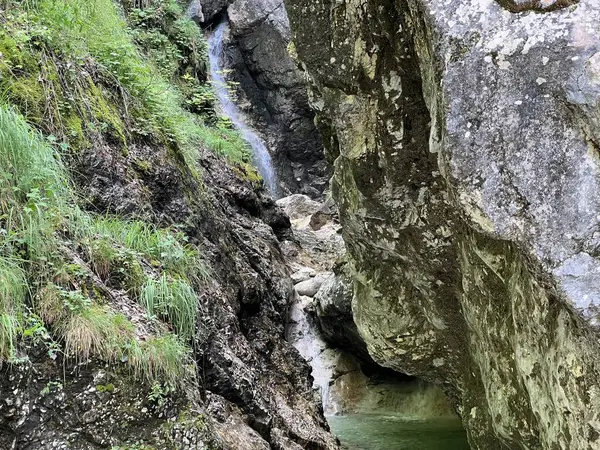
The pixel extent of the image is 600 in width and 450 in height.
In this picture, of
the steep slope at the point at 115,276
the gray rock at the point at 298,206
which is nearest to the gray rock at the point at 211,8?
the gray rock at the point at 298,206

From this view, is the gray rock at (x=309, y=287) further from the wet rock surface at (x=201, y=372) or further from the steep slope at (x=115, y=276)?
the steep slope at (x=115, y=276)

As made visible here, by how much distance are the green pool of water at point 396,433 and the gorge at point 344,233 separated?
0.18 metres

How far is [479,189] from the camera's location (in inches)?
98.3

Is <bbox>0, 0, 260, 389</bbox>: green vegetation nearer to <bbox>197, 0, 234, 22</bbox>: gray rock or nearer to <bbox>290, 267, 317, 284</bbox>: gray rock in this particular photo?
<bbox>290, 267, 317, 284</bbox>: gray rock

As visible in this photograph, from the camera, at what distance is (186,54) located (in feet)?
36.5

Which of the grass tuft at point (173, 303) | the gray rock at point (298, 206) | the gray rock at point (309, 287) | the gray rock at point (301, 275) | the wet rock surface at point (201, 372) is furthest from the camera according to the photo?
the gray rock at point (298, 206)

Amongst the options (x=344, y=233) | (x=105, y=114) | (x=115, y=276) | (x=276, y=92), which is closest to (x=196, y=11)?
(x=276, y=92)

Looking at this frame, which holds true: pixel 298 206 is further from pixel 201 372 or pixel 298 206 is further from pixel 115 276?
pixel 115 276

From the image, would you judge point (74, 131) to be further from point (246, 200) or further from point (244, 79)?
point (244, 79)

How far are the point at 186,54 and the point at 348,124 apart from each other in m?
7.57

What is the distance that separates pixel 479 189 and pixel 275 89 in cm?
1772

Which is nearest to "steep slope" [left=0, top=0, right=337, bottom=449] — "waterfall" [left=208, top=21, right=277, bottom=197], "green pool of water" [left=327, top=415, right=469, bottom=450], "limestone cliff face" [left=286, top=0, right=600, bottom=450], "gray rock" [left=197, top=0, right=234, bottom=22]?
"limestone cliff face" [left=286, top=0, right=600, bottom=450]

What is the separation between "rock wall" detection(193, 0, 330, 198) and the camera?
19234 millimetres

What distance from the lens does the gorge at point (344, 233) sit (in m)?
2.42
